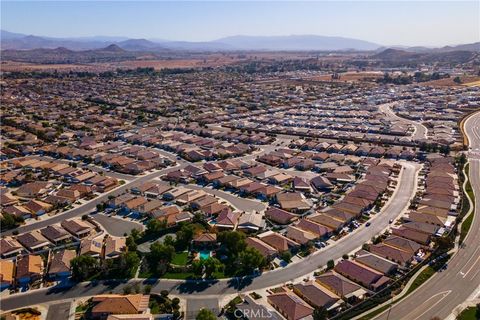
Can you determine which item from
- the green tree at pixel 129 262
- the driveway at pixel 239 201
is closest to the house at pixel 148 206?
the driveway at pixel 239 201

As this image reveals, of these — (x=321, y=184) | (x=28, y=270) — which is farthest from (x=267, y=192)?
(x=28, y=270)

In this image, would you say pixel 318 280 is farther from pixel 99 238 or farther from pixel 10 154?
pixel 10 154

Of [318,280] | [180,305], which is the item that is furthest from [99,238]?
[318,280]

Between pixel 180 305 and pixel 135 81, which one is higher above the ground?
pixel 135 81

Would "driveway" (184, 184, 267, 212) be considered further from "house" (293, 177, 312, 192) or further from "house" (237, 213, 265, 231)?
"house" (293, 177, 312, 192)

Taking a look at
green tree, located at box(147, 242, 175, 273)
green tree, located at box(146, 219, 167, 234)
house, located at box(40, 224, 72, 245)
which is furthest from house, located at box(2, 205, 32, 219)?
green tree, located at box(147, 242, 175, 273)

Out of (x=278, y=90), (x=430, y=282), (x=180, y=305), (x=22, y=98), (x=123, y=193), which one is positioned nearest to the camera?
(x=180, y=305)
